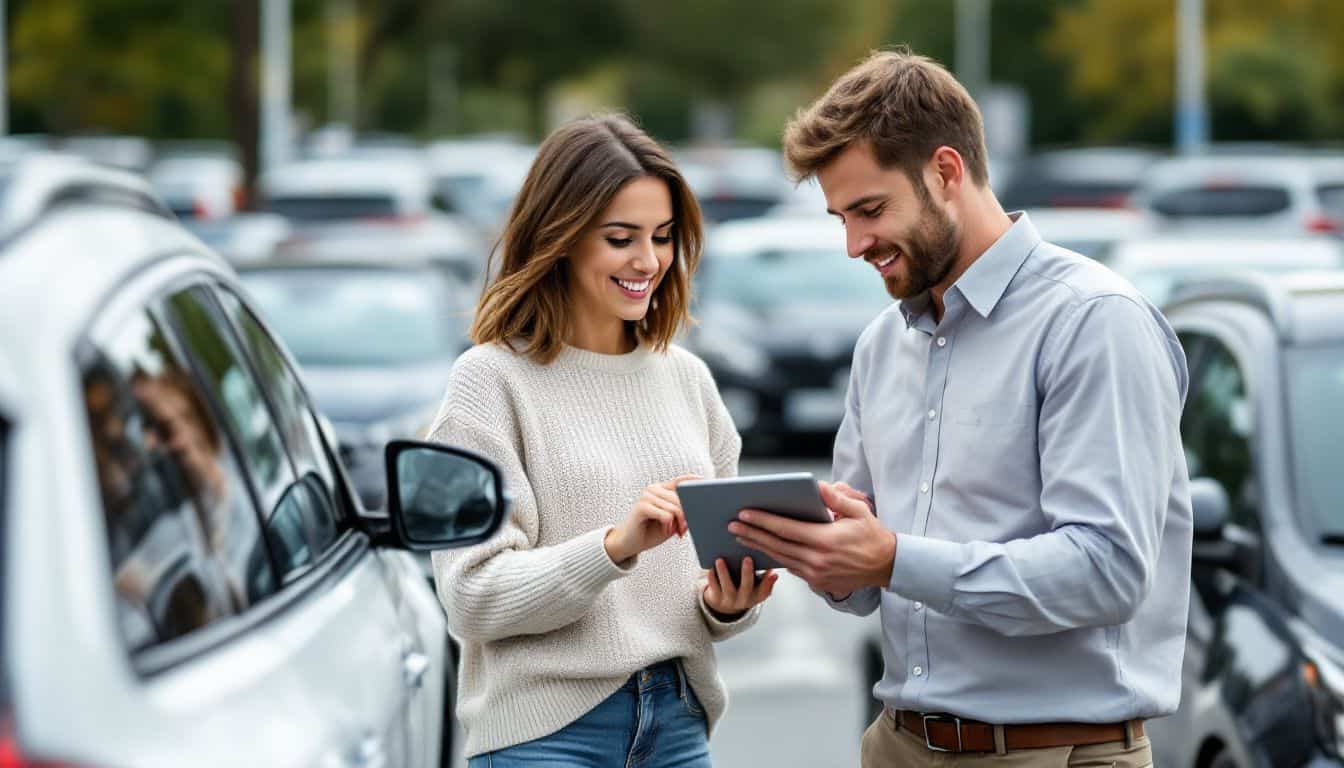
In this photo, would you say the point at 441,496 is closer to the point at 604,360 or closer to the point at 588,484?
the point at 588,484

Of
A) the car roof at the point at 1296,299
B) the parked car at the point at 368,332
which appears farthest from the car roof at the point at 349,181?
the car roof at the point at 1296,299

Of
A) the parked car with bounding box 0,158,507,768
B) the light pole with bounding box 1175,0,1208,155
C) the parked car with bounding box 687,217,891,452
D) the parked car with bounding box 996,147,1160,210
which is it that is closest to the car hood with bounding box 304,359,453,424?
the parked car with bounding box 687,217,891,452

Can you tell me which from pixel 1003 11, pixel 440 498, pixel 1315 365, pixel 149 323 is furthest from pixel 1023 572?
pixel 1003 11

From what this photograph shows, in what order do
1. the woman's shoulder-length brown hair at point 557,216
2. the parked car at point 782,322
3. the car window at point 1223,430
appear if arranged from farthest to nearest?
the parked car at point 782,322 → the car window at point 1223,430 → the woman's shoulder-length brown hair at point 557,216

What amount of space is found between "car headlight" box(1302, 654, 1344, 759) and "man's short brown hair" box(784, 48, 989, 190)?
1420 mm

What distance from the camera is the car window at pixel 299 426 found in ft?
10.6

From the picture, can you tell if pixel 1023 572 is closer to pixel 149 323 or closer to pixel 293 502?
pixel 293 502

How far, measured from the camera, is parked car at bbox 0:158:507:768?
6.15ft

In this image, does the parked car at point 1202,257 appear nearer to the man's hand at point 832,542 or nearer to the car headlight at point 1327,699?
the car headlight at point 1327,699

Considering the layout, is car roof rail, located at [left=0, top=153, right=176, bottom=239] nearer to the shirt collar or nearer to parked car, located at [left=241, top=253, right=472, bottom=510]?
the shirt collar

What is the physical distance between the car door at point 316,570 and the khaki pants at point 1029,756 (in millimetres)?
792

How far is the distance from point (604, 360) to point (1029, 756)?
981 mm

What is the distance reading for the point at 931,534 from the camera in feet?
10.2

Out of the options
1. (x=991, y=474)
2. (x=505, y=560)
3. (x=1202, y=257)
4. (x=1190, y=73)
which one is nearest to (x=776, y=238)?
(x=1202, y=257)
